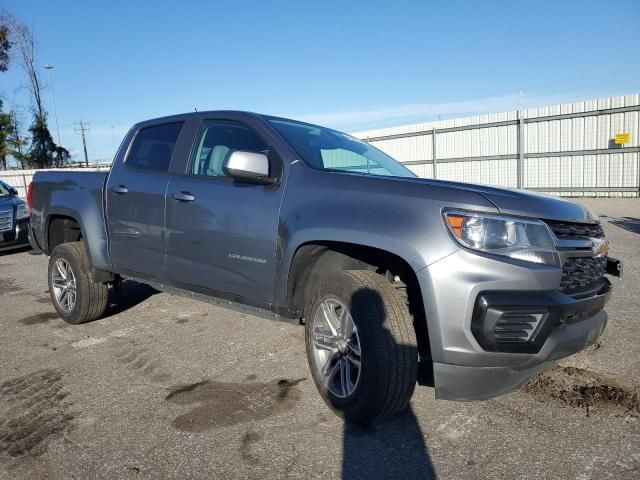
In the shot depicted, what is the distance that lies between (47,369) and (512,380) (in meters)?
3.30

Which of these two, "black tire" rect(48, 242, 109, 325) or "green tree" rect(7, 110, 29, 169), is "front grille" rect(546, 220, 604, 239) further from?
"green tree" rect(7, 110, 29, 169)

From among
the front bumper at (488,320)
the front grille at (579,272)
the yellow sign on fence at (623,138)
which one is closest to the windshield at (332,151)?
the front bumper at (488,320)

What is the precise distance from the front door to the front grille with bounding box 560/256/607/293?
1630mm

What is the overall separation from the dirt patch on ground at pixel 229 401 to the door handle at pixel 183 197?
1.28 meters

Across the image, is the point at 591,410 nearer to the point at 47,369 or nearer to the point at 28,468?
the point at 28,468

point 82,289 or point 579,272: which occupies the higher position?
point 579,272

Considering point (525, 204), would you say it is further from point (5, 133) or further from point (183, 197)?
point (5, 133)

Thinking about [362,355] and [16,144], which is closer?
[362,355]

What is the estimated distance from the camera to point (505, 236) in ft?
8.22

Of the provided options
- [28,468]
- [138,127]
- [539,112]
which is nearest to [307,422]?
[28,468]

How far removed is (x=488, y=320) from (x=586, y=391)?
4.12ft

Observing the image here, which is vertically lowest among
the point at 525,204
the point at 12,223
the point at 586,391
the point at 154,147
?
the point at 586,391

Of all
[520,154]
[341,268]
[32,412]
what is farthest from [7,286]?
[520,154]

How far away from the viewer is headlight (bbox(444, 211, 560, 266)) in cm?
249
